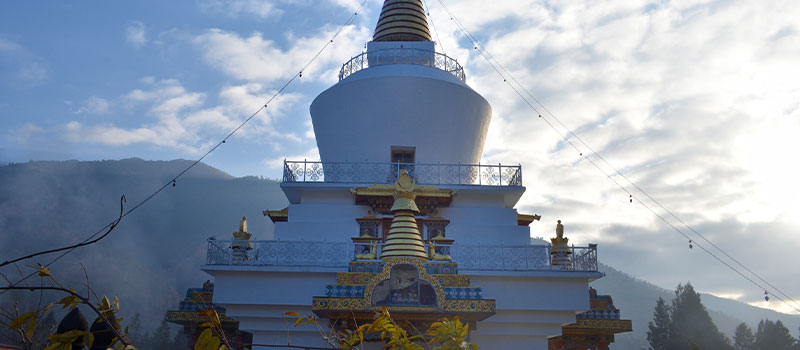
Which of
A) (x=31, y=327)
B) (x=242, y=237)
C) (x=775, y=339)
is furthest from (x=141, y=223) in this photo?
(x=31, y=327)

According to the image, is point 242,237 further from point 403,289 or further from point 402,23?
point 402,23

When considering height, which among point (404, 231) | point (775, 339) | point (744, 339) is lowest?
point (744, 339)

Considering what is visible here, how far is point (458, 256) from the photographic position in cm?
1244

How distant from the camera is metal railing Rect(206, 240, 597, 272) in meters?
A: 12.0

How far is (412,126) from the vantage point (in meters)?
15.0

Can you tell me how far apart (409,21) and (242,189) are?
78.9 meters

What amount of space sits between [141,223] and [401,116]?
69.6 meters

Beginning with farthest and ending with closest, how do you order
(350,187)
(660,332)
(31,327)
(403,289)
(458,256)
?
(660,332) → (350,187) → (458,256) → (403,289) → (31,327)

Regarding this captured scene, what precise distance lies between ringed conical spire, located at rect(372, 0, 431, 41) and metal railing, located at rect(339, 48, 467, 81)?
1.06m

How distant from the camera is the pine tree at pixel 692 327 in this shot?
30.1 meters

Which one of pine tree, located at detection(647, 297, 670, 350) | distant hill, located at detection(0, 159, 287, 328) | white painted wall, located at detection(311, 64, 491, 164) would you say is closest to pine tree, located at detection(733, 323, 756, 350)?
pine tree, located at detection(647, 297, 670, 350)

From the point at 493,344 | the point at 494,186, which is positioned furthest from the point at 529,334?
the point at 494,186

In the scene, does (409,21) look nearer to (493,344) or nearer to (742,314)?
(493,344)

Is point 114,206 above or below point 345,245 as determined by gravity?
above
